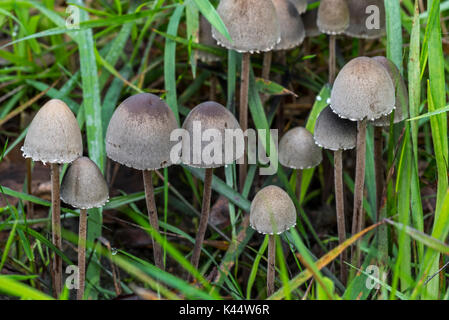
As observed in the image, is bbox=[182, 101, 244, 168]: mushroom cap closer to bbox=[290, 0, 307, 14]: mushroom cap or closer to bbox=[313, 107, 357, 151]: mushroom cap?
bbox=[313, 107, 357, 151]: mushroom cap

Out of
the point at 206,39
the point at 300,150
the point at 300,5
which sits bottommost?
the point at 300,150

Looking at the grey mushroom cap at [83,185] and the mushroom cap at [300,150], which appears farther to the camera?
the mushroom cap at [300,150]

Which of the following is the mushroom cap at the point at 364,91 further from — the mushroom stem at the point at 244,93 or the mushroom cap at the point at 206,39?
the mushroom cap at the point at 206,39

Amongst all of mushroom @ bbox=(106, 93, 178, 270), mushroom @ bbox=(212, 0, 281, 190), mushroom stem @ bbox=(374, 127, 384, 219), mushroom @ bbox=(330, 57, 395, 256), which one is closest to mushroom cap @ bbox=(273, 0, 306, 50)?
mushroom @ bbox=(212, 0, 281, 190)

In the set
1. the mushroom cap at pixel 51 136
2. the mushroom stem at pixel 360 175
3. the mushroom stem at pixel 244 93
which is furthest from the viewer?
the mushroom stem at pixel 244 93

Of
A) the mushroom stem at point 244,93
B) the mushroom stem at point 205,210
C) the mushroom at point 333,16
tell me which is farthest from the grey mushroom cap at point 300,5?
the mushroom stem at point 205,210

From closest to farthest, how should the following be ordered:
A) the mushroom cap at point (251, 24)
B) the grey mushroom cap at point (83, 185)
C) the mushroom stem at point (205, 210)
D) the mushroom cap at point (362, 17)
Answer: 1. the grey mushroom cap at point (83, 185)
2. the mushroom stem at point (205, 210)
3. the mushroom cap at point (251, 24)
4. the mushroom cap at point (362, 17)

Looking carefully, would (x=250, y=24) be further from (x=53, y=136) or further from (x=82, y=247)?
(x=82, y=247)

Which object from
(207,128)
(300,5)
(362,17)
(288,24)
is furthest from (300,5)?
(207,128)
